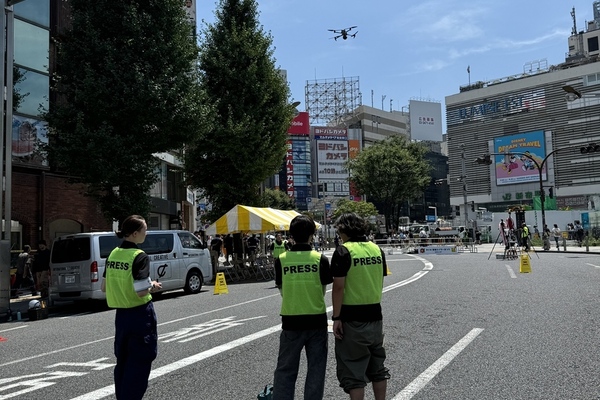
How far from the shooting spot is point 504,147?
261ft

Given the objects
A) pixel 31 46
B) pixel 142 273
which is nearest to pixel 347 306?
pixel 142 273

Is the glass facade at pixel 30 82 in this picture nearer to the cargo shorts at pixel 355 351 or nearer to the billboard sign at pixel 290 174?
the cargo shorts at pixel 355 351

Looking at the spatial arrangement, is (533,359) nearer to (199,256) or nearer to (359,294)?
(359,294)

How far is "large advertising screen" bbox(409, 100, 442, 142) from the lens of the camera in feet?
346

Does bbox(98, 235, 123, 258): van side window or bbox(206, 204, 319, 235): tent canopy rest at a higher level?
bbox(206, 204, 319, 235): tent canopy

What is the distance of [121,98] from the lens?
663 inches

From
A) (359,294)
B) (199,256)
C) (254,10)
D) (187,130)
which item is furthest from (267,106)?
(359,294)

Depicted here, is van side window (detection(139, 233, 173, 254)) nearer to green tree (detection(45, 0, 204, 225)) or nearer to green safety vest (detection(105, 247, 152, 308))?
green tree (detection(45, 0, 204, 225))

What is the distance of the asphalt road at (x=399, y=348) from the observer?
542 centimetres

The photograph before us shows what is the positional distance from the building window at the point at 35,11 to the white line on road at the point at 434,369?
18.9 meters

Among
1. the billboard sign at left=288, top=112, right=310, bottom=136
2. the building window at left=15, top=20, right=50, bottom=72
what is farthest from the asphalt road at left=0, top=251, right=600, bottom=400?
the billboard sign at left=288, top=112, right=310, bottom=136

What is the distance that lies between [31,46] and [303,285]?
19.2m

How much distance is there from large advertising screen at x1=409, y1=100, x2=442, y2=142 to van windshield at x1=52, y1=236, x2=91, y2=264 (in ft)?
315

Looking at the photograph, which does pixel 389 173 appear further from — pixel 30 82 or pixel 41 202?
pixel 30 82
